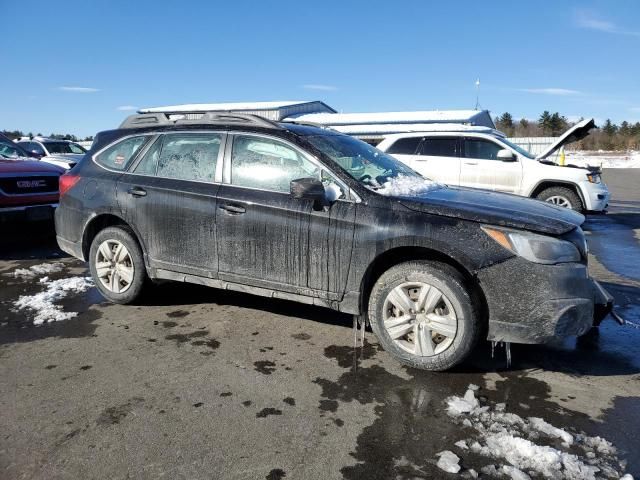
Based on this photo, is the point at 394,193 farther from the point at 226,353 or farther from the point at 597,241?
the point at 597,241

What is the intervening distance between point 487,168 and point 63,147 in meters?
15.1

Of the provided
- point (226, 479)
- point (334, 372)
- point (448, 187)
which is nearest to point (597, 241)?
point (448, 187)

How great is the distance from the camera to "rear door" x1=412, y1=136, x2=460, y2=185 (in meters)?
10.3

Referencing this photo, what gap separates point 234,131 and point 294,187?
101cm

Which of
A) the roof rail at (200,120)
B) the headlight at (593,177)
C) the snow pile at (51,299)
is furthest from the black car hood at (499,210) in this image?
the headlight at (593,177)

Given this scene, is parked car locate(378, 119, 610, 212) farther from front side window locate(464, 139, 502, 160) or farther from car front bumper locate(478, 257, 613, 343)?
car front bumper locate(478, 257, 613, 343)

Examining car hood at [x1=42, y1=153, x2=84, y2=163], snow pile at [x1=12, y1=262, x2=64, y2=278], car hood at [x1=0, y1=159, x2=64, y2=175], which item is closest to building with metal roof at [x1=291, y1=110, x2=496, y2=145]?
car hood at [x1=42, y1=153, x2=84, y2=163]

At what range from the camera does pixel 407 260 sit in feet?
11.5

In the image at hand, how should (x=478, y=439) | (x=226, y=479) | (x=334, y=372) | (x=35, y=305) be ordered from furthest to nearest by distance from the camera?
(x=35, y=305), (x=334, y=372), (x=478, y=439), (x=226, y=479)

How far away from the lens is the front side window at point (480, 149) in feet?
33.6

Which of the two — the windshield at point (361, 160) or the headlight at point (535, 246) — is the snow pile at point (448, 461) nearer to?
the headlight at point (535, 246)

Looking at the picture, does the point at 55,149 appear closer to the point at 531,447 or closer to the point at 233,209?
the point at 233,209

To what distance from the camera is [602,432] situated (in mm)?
2689

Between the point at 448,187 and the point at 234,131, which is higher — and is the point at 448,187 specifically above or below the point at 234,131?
below
